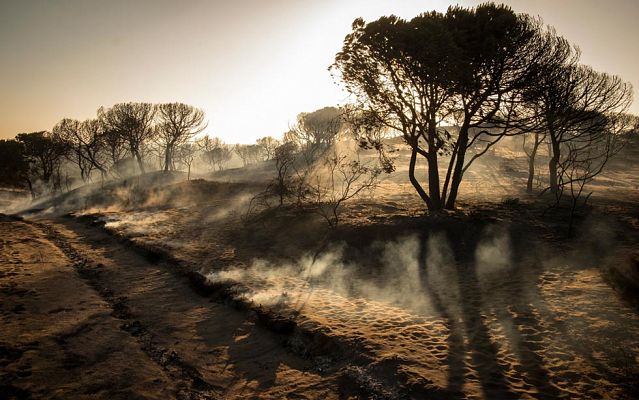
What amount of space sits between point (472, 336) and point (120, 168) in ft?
221

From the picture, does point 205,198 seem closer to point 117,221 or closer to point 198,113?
point 117,221

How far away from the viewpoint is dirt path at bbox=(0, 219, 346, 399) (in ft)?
21.8

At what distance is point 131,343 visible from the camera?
8.30 meters

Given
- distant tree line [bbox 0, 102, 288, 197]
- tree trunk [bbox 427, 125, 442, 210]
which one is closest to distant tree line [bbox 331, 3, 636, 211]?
tree trunk [bbox 427, 125, 442, 210]

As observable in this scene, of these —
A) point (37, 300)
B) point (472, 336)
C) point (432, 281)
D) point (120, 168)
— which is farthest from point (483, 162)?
point (120, 168)

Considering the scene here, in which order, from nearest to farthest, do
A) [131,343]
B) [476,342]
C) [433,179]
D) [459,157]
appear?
[476,342] → [131,343] → [459,157] → [433,179]

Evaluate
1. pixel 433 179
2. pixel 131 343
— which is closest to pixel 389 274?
pixel 433 179

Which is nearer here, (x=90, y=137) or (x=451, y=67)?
(x=451, y=67)

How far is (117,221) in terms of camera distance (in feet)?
73.4

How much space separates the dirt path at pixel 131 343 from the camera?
663 cm

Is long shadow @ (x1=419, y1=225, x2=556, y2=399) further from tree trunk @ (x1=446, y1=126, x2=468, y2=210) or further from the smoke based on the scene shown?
tree trunk @ (x1=446, y1=126, x2=468, y2=210)

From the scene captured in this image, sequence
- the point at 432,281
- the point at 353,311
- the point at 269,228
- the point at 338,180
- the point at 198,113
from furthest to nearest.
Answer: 1. the point at 198,113
2. the point at 338,180
3. the point at 269,228
4. the point at 432,281
5. the point at 353,311

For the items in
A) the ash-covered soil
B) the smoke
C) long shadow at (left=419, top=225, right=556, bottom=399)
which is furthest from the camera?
the smoke

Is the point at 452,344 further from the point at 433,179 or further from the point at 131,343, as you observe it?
the point at 433,179
